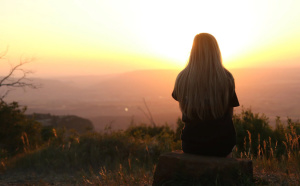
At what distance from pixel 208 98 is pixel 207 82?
0.64 ft

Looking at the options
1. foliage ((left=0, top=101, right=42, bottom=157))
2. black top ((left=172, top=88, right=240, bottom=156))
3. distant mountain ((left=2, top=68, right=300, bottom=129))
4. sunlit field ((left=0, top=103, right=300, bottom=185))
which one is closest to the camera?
black top ((left=172, top=88, right=240, bottom=156))

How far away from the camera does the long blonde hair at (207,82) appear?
354 centimetres

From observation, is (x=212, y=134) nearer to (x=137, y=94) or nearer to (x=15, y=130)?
(x=15, y=130)

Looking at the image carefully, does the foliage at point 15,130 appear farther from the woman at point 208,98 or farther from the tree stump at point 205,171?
the woman at point 208,98

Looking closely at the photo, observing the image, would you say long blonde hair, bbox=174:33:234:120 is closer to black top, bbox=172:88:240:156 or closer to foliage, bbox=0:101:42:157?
black top, bbox=172:88:240:156

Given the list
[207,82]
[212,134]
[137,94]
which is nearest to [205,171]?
[212,134]

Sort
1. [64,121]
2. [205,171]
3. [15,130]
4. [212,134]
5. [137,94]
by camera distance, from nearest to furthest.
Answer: [205,171], [212,134], [15,130], [64,121], [137,94]

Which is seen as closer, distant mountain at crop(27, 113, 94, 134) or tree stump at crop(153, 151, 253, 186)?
tree stump at crop(153, 151, 253, 186)

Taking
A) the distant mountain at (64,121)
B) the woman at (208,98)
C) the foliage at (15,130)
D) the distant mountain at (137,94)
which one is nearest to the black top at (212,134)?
the woman at (208,98)

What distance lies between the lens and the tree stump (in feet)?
11.4

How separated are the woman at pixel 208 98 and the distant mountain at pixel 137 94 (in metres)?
61.5

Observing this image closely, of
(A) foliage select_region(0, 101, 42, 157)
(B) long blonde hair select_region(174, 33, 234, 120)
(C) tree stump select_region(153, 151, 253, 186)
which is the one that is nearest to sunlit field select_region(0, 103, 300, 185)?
(A) foliage select_region(0, 101, 42, 157)

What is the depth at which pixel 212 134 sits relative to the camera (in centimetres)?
363

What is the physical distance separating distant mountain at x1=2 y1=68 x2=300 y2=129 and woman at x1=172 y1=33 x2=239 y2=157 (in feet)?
202
